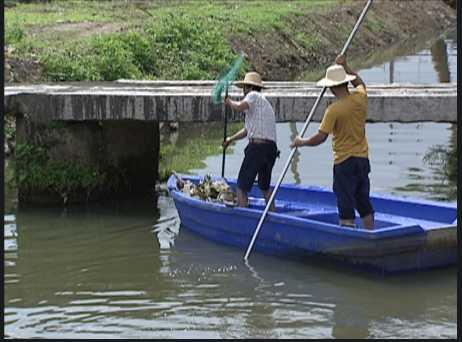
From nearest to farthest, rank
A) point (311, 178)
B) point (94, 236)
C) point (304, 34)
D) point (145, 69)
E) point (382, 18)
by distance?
1. point (94, 236)
2. point (311, 178)
3. point (145, 69)
4. point (304, 34)
5. point (382, 18)

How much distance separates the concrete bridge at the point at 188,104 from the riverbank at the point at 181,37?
162 inches

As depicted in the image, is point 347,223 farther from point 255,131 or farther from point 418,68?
point 418,68

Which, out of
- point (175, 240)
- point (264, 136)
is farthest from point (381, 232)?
point (175, 240)

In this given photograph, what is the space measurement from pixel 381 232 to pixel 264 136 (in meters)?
2.03

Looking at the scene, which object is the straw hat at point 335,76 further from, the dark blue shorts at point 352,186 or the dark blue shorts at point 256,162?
the dark blue shorts at point 256,162

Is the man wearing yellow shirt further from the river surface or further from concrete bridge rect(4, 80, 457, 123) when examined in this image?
concrete bridge rect(4, 80, 457, 123)

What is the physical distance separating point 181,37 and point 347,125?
1342 centimetres

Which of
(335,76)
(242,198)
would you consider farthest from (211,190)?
(335,76)

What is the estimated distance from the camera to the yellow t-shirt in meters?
10.9

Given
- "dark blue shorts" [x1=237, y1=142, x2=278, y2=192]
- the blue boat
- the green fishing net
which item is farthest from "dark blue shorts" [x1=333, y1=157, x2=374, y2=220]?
the green fishing net

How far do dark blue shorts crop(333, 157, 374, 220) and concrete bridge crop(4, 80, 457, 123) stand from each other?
9.01 feet

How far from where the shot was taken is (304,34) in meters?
32.2

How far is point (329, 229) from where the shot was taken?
11.2m

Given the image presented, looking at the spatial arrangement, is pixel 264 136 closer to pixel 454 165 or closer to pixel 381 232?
pixel 381 232
